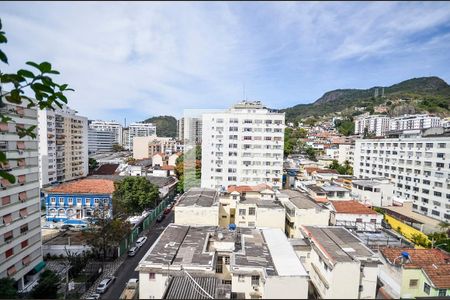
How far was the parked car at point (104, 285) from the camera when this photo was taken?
7619 millimetres

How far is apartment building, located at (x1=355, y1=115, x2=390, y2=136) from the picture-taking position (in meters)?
44.2

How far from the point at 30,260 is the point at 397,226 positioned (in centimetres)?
1517

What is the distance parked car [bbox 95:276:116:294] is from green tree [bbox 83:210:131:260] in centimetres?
153

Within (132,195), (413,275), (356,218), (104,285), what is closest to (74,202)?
(132,195)

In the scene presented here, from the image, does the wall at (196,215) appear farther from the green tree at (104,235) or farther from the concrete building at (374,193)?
the concrete building at (374,193)

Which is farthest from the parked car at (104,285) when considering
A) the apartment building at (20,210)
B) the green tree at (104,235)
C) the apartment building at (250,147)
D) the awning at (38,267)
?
the apartment building at (250,147)

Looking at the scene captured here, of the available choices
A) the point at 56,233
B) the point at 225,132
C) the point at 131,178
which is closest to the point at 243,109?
the point at 225,132

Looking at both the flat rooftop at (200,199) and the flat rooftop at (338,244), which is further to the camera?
the flat rooftop at (200,199)

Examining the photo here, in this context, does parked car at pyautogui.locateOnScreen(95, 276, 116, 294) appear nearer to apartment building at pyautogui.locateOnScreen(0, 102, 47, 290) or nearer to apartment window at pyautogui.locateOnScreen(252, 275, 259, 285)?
apartment building at pyautogui.locateOnScreen(0, 102, 47, 290)

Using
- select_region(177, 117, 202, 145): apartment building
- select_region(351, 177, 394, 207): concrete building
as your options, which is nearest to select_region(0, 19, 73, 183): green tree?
select_region(351, 177, 394, 207): concrete building

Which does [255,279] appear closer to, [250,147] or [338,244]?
[338,244]

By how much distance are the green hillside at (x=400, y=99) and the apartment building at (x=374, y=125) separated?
25.1 feet

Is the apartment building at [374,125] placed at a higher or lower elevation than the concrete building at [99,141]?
higher

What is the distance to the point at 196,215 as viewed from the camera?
9.29 meters
